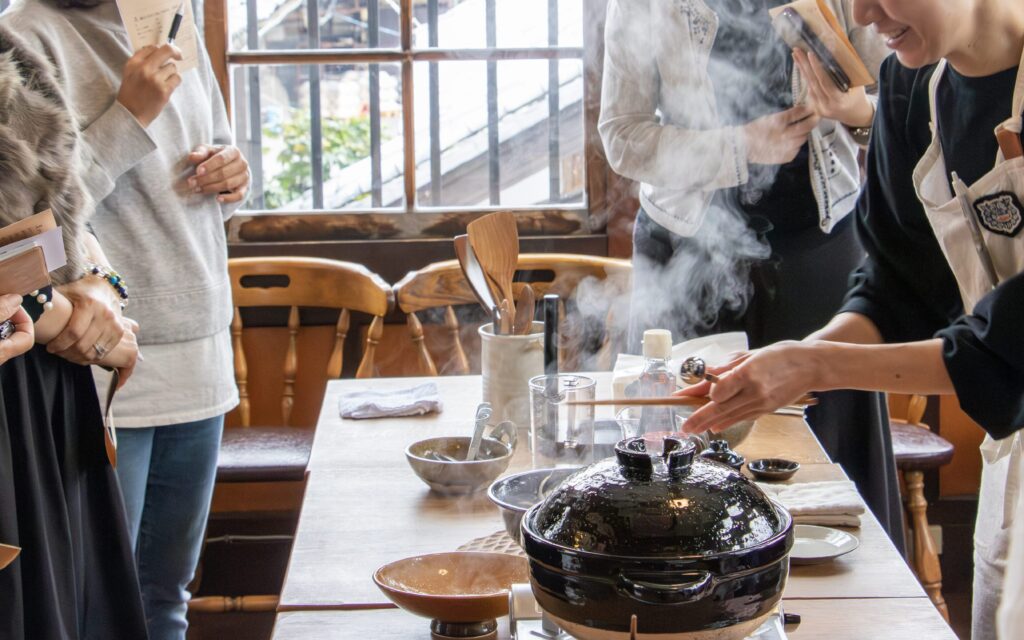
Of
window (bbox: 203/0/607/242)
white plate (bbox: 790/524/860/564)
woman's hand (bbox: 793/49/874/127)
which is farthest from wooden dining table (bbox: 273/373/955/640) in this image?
window (bbox: 203/0/607/242)

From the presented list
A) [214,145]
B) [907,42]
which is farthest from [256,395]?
[907,42]

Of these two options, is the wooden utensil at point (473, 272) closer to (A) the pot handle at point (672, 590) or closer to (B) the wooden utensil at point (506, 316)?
(B) the wooden utensil at point (506, 316)

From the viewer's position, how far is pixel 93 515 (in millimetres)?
1699

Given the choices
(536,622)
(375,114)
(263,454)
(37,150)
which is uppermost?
(375,114)

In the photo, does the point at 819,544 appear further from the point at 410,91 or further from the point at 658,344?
the point at 410,91

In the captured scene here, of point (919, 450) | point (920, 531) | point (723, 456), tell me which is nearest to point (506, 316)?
point (723, 456)

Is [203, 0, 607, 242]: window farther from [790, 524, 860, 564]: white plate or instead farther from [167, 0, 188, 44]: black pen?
[790, 524, 860, 564]: white plate

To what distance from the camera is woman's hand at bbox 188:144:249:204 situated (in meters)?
2.02

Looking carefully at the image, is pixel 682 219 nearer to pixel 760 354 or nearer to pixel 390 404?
pixel 390 404

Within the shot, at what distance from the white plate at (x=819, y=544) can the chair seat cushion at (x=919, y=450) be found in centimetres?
150

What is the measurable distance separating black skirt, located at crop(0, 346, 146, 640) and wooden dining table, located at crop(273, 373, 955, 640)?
350 millimetres

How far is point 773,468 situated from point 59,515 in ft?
3.39

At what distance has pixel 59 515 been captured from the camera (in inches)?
62.4

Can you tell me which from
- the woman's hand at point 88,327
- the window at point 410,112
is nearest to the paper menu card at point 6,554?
the woman's hand at point 88,327
